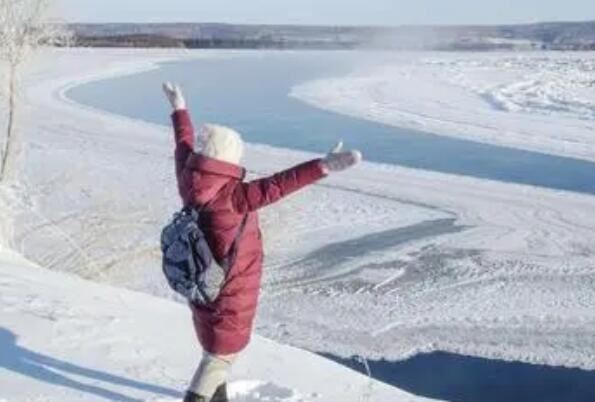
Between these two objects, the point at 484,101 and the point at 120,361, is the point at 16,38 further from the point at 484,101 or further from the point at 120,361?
the point at 484,101

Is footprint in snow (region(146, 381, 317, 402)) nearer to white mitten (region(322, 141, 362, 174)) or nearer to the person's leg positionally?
the person's leg

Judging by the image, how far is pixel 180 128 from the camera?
3869mm

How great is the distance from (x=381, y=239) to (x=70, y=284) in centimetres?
517

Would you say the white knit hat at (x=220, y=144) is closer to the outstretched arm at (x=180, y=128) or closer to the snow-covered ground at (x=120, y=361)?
the outstretched arm at (x=180, y=128)

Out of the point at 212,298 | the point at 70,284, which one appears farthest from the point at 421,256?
the point at 212,298

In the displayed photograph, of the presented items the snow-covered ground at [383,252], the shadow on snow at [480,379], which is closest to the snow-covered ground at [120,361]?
the shadow on snow at [480,379]

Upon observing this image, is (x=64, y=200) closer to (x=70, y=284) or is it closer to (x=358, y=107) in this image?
(x=70, y=284)

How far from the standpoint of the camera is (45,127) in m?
18.4

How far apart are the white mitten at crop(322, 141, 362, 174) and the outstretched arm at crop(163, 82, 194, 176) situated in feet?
1.96

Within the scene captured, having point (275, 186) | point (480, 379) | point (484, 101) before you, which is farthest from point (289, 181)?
point (484, 101)

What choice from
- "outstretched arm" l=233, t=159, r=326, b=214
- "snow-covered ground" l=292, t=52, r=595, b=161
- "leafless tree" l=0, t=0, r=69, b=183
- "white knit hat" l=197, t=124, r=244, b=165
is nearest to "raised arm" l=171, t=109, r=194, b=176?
"white knit hat" l=197, t=124, r=244, b=165

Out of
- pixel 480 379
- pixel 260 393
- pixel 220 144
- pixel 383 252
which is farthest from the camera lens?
pixel 383 252

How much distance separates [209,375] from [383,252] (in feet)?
20.7

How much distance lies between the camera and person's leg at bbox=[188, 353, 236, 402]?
12.1ft
